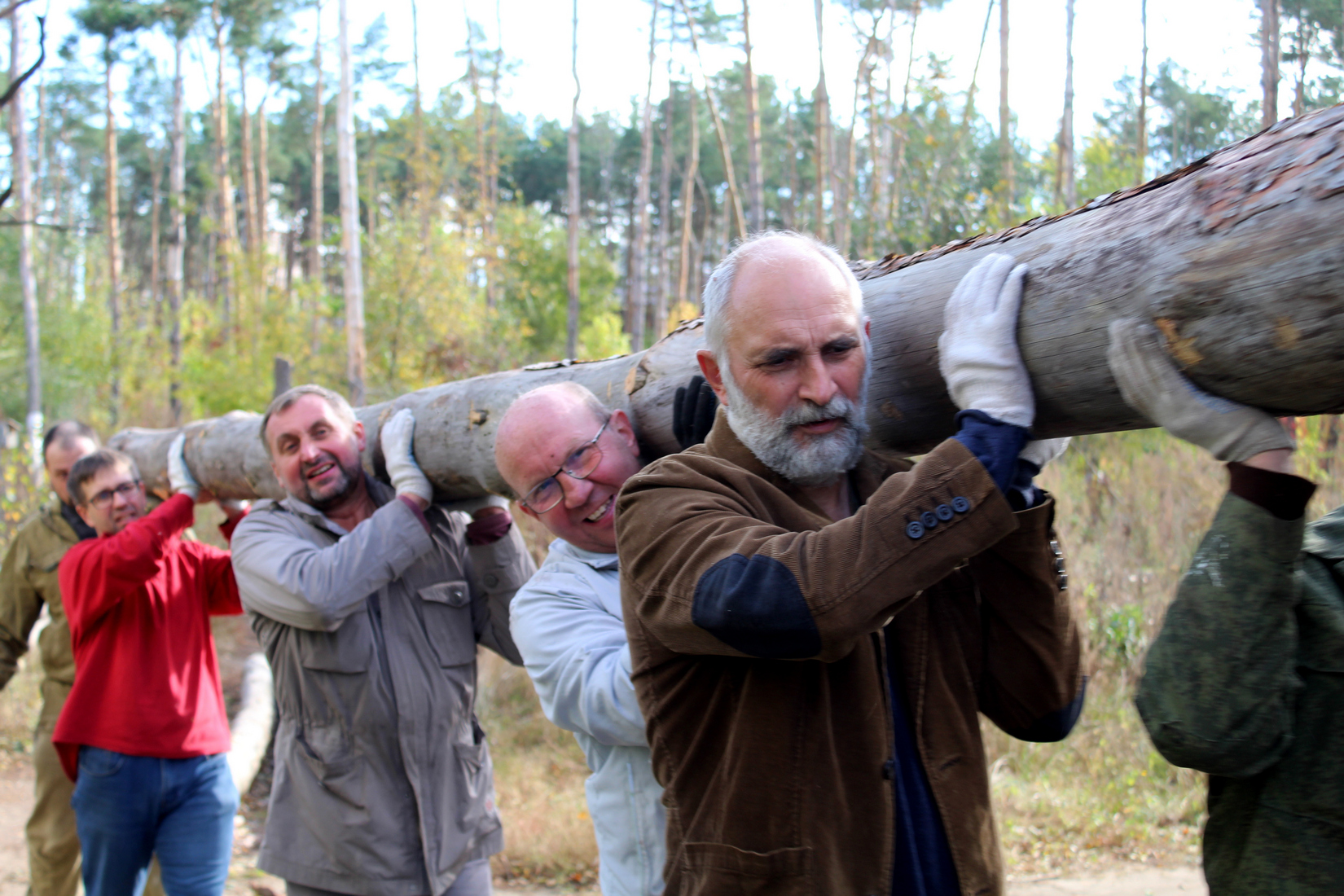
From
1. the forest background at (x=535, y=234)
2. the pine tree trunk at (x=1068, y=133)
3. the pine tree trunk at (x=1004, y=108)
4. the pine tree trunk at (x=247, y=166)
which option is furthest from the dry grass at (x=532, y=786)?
the pine tree trunk at (x=247, y=166)

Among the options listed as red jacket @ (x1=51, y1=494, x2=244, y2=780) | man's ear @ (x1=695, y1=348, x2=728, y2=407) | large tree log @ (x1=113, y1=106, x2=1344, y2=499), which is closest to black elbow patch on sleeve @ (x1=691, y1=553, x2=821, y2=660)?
man's ear @ (x1=695, y1=348, x2=728, y2=407)

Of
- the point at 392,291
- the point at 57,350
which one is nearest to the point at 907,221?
the point at 392,291

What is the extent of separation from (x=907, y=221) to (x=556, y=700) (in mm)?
9298

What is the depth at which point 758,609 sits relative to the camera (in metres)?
1.31

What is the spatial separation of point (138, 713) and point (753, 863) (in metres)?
3.01

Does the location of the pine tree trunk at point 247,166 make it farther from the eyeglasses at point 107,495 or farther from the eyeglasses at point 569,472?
the eyeglasses at point 569,472

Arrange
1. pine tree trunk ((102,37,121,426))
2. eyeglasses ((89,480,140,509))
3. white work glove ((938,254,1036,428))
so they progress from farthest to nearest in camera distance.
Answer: pine tree trunk ((102,37,121,426))
eyeglasses ((89,480,140,509))
white work glove ((938,254,1036,428))

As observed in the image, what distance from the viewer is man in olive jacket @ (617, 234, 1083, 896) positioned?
1299 mm

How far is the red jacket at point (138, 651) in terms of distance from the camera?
3496 mm

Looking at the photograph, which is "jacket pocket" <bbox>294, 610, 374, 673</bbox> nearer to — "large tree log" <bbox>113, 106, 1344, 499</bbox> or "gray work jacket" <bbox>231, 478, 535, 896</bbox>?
"gray work jacket" <bbox>231, 478, 535, 896</bbox>

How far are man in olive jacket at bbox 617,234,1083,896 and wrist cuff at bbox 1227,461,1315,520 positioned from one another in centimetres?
29

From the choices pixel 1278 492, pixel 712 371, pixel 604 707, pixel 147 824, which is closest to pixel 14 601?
pixel 147 824

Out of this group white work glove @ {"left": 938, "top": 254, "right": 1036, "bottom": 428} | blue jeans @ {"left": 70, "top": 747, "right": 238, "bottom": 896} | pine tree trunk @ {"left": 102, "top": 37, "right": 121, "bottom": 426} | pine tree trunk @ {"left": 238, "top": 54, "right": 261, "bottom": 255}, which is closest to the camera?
white work glove @ {"left": 938, "top": 254, "right": 1036, "bottom": 428}

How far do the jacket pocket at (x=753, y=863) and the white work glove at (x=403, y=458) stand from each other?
1.87 meters
